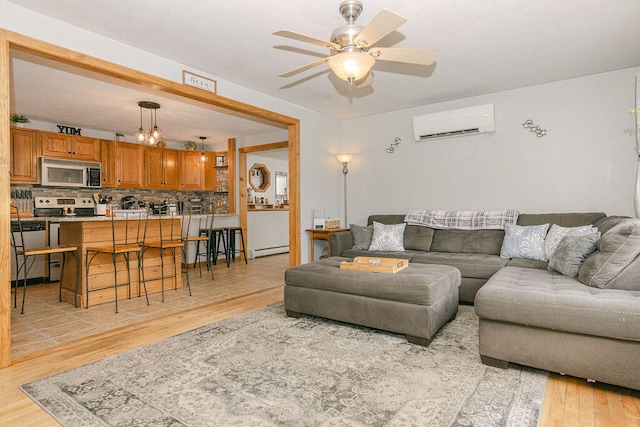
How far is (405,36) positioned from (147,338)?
3.26m

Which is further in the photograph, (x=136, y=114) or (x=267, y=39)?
(x=136, y=114)

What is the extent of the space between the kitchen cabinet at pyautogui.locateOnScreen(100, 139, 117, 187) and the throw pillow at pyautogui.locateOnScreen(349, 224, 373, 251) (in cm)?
451

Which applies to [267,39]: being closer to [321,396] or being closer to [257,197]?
[321,396]

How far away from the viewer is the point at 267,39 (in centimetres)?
310

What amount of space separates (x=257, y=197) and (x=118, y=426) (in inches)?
284

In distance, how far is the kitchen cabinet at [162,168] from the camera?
6906 mm

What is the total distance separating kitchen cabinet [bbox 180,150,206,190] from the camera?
746 centimetres

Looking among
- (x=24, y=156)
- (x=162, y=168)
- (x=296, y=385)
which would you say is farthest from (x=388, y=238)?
(x=24, y=156)

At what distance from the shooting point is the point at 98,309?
12.1 feet

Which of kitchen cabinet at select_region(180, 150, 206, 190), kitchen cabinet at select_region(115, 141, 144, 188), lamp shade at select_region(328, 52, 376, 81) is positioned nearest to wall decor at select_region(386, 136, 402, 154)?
lamp shade at select_region(328, 52, 376, 81)

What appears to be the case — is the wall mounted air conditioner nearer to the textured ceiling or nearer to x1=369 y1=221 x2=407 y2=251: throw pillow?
the textured ceiling

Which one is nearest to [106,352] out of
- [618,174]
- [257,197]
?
[618,174]

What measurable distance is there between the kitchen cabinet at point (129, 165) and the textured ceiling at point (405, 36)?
3.52 meters

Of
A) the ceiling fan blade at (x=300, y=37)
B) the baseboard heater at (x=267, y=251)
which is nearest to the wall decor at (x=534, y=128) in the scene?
the ceiling fan blade at (x=300, y=37)
